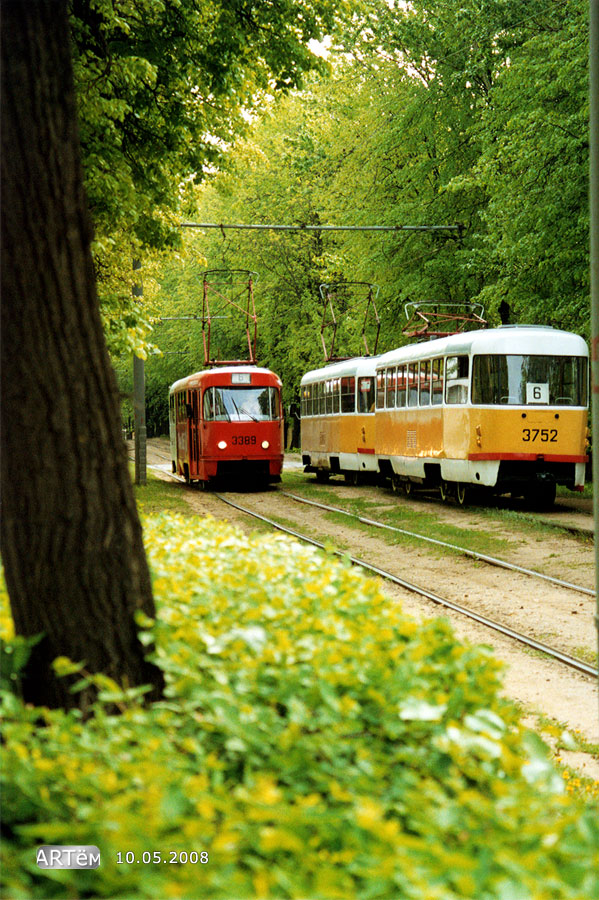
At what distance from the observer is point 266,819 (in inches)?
115

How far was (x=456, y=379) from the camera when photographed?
68.5 ft

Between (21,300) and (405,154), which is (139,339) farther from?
(405,154)

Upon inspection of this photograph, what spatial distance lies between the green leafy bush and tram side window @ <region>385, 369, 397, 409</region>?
20.9 meters

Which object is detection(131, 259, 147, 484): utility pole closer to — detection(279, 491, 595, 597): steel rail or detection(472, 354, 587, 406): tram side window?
detection(279, 491, 595, 597): steel rail

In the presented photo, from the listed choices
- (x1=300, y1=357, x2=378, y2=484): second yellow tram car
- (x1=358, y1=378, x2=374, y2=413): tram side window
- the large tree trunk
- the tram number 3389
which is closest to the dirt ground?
the tram number 3389

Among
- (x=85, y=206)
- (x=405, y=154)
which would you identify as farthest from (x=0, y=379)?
(x=405, y=154)

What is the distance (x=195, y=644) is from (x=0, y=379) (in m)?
1.25

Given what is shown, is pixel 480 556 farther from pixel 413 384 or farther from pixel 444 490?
pixel 413 384

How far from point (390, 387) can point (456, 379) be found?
4.92 metres

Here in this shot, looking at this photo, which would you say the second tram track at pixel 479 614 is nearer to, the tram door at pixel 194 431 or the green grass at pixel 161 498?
the green grass at pixel 161 498

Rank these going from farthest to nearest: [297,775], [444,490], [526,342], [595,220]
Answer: [444,490], [526,342], [595,220], [297,775]

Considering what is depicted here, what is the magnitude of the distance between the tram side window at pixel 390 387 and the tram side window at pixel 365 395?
6.71ft

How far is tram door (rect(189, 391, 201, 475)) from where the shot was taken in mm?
27719

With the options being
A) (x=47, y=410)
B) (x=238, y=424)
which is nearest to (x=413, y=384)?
(x=238, y=424)
